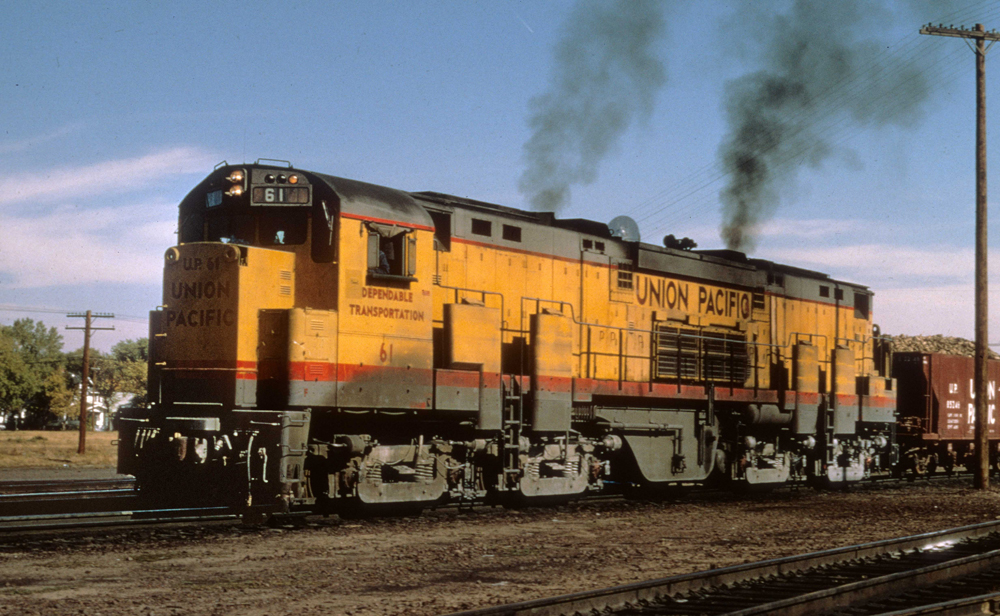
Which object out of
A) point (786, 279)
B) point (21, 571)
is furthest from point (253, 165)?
point (786, 279)

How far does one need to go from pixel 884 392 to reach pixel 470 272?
1147cm

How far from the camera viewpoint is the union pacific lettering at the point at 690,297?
15719 mm

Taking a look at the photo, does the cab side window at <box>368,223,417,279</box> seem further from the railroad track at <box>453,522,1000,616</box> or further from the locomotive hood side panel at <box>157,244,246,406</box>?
the railroad track at <box>453,522,1000,616</box>

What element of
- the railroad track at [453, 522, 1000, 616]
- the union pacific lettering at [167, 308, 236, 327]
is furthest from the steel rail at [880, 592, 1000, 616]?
the union pacific lettering at [167, 308, 236, 327]

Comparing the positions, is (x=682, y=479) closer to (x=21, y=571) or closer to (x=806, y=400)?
(x=806, y=400)

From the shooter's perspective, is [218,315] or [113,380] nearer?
[218,315]

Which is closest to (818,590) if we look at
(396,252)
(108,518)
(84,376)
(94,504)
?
(396,252)

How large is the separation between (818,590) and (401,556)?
143 inches

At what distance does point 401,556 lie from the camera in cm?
903

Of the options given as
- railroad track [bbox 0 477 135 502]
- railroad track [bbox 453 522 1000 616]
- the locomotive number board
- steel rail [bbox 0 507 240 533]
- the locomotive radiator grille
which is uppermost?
the locomotive number board

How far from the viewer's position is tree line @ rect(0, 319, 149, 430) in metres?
88.4

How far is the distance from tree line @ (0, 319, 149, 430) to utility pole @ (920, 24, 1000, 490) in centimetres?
7578

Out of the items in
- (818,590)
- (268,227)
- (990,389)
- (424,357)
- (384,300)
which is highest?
(268,227)

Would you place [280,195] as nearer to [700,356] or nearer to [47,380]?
[700,356]
